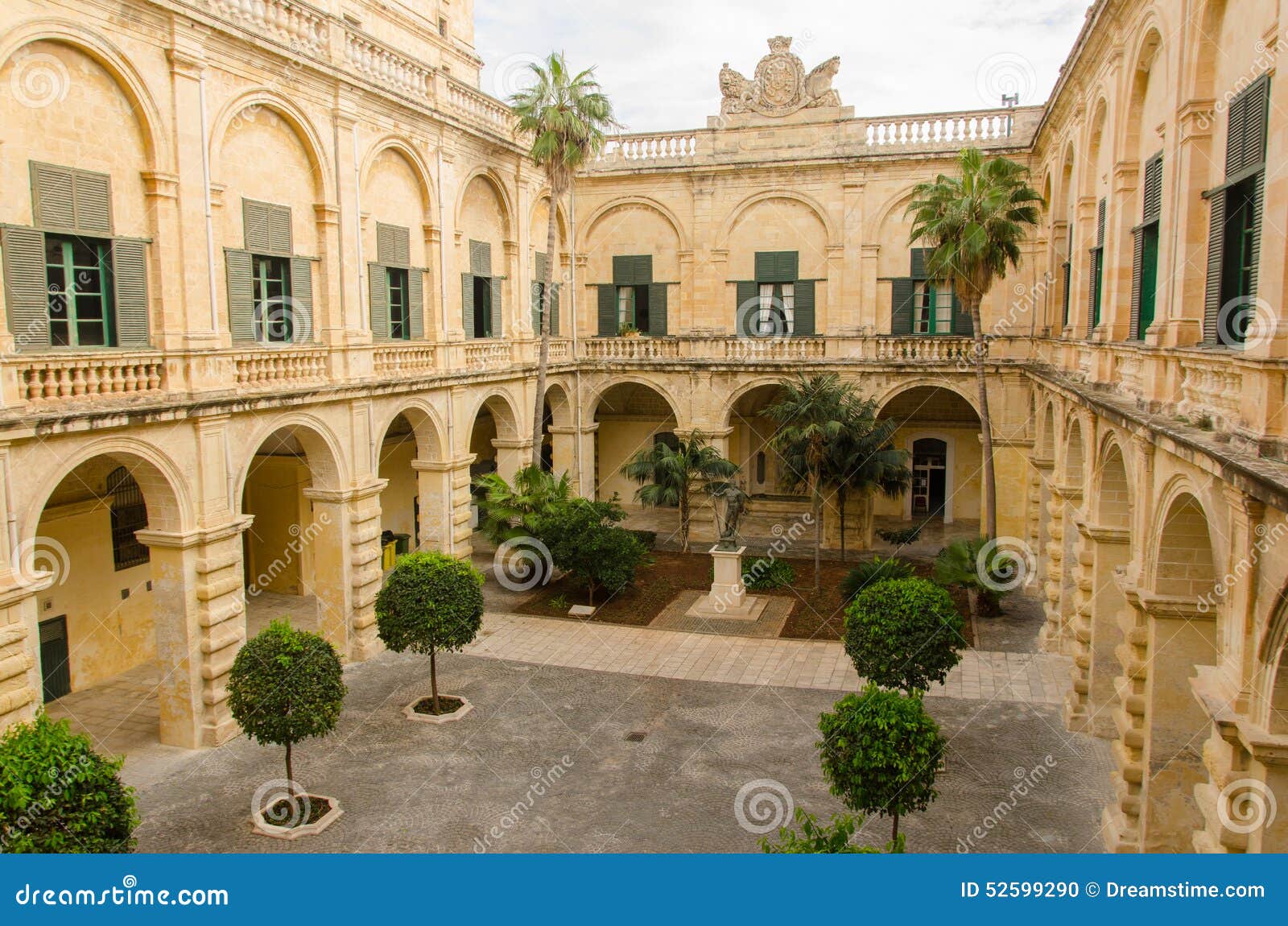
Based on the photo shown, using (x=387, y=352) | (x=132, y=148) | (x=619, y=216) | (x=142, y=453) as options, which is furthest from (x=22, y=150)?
(x=619, y=216)

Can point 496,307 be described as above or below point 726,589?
above

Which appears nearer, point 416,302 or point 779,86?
point 416,302

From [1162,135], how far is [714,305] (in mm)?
18206

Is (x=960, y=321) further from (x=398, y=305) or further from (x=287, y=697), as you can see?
(x=287, y=697)

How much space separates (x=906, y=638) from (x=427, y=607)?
7.57 metres

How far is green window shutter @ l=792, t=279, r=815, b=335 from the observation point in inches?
1150

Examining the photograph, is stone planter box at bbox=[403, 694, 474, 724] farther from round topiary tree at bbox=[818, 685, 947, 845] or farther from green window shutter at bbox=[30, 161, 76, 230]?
green window shutter at bbox=[30, 161, 76, 230]

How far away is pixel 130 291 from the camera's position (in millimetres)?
14766

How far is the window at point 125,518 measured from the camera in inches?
745

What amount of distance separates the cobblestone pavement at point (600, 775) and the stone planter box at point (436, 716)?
174 mm

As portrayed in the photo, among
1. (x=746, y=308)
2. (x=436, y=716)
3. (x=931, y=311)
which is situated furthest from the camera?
(x=746, y=308)
